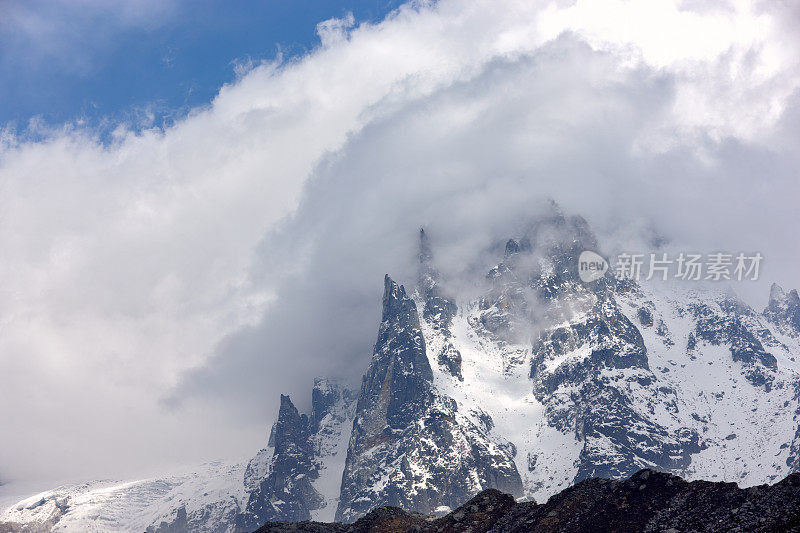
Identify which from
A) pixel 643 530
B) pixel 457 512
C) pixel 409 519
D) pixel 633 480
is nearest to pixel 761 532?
pixel 643 530

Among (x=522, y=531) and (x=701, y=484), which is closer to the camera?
(x=701, y=484)

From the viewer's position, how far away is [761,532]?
3209 inches

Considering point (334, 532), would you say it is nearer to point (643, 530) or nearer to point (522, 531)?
point (522, 531)

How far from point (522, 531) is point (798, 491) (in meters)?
36.5

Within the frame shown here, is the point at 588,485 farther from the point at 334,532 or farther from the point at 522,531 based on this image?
the point at 334,532

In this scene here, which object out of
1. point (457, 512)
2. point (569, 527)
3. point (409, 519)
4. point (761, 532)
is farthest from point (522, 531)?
point (761, 532)

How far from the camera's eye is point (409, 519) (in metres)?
125

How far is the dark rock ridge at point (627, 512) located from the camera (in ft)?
284

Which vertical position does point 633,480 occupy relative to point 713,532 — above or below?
above

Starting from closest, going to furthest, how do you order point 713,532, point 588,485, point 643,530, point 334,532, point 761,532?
1. point 761,532
2. point 713,532
3. point 643,530
4. point 588,485
5. point 334,532

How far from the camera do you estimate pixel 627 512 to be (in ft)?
334

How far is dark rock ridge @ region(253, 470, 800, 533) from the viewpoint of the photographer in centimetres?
8669

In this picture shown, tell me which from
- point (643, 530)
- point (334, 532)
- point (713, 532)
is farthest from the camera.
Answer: point (334, 532)

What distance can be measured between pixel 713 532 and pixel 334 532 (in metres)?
57.7
